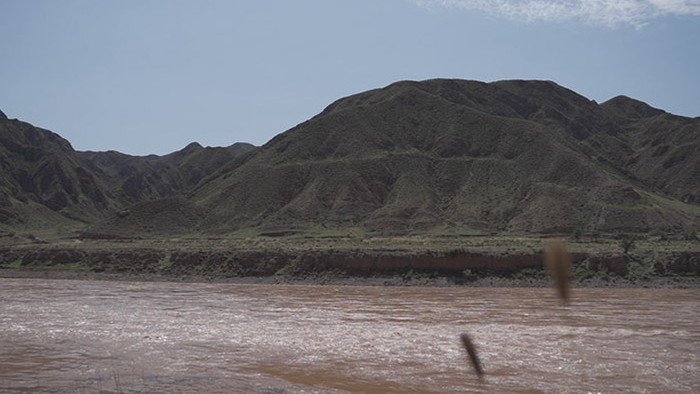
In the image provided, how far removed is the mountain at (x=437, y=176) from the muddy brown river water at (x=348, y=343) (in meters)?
52.1

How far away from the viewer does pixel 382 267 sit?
48.0 metres

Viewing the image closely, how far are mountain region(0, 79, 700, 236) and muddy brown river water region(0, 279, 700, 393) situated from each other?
52.1 metres

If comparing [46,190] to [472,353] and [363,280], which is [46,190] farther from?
[472,353]

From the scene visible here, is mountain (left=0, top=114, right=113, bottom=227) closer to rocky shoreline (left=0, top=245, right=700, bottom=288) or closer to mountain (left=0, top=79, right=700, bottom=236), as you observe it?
mountain (left=0, top=79, right=700, bottom=236)

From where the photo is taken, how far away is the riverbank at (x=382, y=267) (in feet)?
145

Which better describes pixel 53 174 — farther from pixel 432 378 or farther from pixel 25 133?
pixel 432 378

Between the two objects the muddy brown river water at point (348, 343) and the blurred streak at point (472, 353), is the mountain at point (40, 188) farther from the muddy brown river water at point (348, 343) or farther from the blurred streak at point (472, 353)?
the blurred streak at point (472, 353)

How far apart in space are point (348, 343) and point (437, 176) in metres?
85.7

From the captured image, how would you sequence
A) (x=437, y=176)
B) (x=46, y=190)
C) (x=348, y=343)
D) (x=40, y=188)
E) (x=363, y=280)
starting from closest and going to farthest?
(x=348, y=343) < (x=363, y=280) < (x=437, y=176) < (x=40, y=188) < (x=46, y=190)

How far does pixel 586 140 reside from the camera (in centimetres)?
13588

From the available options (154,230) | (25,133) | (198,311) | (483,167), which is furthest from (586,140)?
(25,133)

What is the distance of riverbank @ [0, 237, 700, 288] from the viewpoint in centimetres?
4425

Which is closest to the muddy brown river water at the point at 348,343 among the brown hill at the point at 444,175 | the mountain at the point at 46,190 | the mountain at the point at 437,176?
the brown hill at the point at 444,175

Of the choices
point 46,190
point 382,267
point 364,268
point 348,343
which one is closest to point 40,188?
point 46,190
